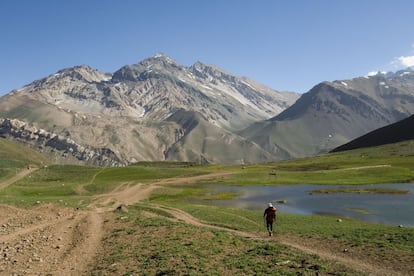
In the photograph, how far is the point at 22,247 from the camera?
118 feet

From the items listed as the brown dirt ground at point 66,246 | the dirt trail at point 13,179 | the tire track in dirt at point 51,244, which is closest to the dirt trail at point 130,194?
the brown dirt ground at point 66,246

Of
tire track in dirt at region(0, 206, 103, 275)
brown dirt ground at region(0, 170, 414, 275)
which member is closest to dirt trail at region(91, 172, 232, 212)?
brown dirt ground at region(0, 170, 414, 275)

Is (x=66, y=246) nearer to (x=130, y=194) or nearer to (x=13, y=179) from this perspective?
(x=130, y=194)

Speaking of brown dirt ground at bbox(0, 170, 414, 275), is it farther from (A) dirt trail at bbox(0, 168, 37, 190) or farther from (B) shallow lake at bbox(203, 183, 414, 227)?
(A) dirt trail at bbox(0, 168, 37, 190)

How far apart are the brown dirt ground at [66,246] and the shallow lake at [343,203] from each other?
99.1ft

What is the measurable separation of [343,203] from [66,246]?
64.6 m

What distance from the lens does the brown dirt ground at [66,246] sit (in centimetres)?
2956

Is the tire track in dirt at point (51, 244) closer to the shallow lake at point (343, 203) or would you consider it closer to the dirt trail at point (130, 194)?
the dirt trail at point (130, 194)

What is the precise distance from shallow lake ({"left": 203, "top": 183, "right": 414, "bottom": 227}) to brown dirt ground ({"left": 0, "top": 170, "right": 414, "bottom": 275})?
99.1 ft

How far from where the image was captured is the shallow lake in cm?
6694

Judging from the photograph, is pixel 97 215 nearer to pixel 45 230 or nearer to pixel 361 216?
pixel 45 230

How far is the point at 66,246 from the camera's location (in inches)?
1449

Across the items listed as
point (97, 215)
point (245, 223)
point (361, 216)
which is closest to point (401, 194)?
point (361, 216)

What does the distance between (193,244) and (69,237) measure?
47.3 ft
